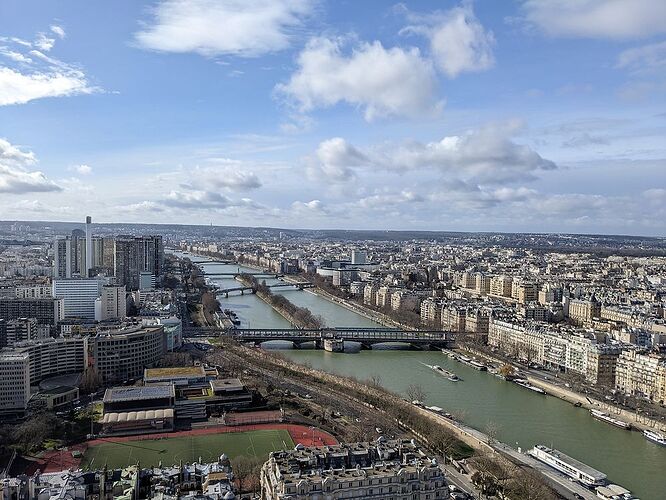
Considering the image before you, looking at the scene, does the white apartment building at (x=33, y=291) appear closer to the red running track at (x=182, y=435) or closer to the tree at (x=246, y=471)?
the red running track at (x=182, y=435)

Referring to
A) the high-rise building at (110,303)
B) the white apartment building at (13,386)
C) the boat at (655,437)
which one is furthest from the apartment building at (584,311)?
the white apartment building at (13,386)

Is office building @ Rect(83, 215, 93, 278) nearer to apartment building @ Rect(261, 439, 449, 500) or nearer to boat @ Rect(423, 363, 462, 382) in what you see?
boat @ Rect(423, 363, 462, 382)

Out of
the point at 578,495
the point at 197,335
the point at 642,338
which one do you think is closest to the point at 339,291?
the point at 197,335

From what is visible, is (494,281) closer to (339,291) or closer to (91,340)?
(339,291)

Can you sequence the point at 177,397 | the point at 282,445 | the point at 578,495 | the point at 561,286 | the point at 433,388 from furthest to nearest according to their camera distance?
the point at 561,286 → the point at 433,388 → the point at 177,397 → the point at 282,445 → the point at 578,495

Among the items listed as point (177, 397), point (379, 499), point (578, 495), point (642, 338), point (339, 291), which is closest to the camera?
point (379, 499)

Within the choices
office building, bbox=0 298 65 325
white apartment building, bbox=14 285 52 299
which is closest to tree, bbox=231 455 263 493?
office building, bbox=0 298 65 325
